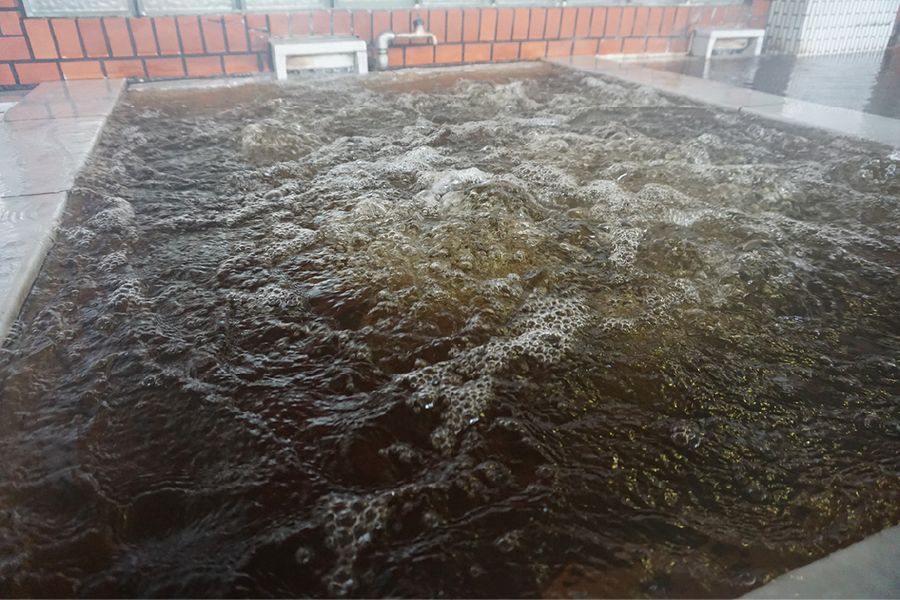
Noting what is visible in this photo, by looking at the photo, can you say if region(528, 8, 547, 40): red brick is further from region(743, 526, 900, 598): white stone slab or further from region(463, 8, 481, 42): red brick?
region(743, 526, 900, 598): white stone slab

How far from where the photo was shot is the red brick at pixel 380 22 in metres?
4.08

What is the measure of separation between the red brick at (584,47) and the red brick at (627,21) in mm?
281

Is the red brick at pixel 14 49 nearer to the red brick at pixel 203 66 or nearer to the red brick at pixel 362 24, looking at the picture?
the red brick at pixel 203 66

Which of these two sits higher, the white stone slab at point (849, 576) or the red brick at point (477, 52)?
the red brick at point (477, 52)

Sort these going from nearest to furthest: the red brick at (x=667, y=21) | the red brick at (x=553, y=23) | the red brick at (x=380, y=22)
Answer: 1. the red brick at (x=380, y=22)
2. the red brick at (x=553, y=23)
3. the red brick at (x=667, y=21)

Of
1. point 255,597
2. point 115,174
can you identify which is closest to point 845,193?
point 255,597

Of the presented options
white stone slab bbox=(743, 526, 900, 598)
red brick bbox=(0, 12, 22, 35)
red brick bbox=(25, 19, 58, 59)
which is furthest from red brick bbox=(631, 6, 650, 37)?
white stone slab bbox=(743, 526, 900, 598)

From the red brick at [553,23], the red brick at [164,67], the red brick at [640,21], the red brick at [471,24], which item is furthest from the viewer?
the red brick at [640,21]

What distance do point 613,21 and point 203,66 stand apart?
131 inches

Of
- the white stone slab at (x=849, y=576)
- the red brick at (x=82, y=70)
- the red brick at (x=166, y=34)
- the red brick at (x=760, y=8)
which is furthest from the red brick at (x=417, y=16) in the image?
the white stone slab at (x=849, y=576)

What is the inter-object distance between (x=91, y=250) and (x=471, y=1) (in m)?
3.60

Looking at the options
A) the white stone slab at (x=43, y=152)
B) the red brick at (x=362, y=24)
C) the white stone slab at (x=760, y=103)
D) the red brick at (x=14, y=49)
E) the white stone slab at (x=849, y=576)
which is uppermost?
the red brick at (x=362, y=24)

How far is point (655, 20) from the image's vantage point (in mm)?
4969

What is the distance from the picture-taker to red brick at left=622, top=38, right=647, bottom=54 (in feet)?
16.3
